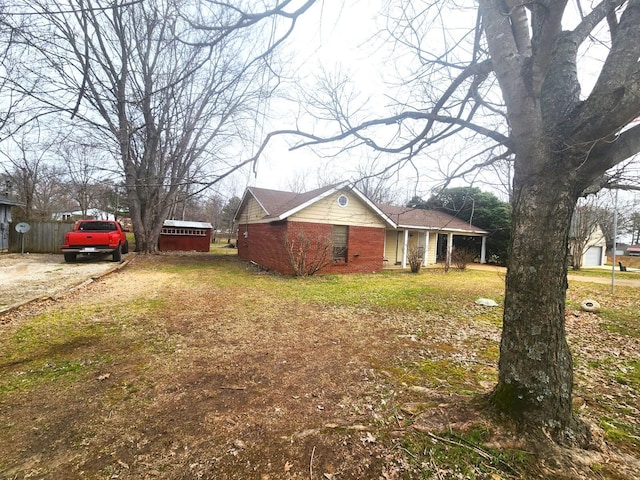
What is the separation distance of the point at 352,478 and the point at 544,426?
1525 millimetres

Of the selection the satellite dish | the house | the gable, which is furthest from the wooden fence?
the gable

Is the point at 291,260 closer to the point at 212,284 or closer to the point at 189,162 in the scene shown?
the point at 212,284

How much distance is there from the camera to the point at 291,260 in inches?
447

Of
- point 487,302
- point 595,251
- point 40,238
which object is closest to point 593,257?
point 595,251

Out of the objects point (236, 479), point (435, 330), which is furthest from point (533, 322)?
point (435, 330)

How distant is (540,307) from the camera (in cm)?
211

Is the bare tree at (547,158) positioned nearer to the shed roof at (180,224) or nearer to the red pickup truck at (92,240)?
the red pickup truck at (92,240)

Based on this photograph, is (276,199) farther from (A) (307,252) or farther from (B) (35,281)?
(B) (35,281)

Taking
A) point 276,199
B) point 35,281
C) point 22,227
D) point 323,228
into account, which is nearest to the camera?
point 35,281

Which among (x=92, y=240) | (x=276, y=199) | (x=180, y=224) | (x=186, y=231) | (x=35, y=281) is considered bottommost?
(x=35, y=281)

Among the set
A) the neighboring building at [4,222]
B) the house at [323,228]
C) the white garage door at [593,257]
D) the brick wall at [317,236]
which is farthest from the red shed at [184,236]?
the white garage door at [593,257]

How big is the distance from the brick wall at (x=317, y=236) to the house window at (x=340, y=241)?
0.62ft

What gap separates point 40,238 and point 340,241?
696 inches

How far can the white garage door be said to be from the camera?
73.0 feet
